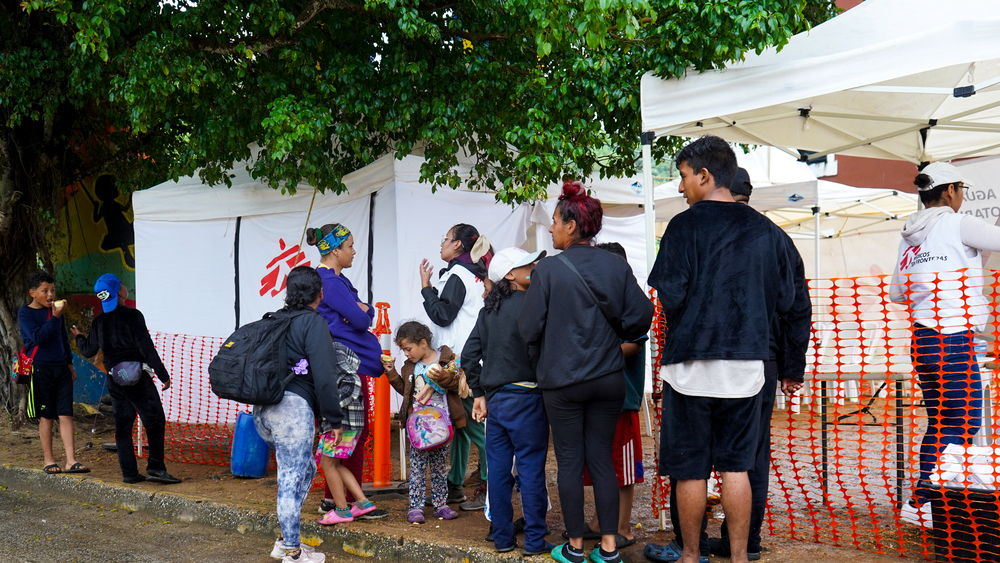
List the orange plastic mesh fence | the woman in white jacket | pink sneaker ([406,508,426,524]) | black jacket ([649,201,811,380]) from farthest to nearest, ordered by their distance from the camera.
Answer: the woman in white jacket < pink sneaker ([406,508,426,524]) < the orange plastic mesh fence < black jacket ([649,201,811,380])

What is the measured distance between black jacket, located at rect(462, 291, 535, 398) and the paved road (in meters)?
1.52

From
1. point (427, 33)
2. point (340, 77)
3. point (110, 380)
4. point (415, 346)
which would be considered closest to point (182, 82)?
point (340, 77)

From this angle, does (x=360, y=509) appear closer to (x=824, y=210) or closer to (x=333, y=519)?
(x=333, y=519)

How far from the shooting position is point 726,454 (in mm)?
3834

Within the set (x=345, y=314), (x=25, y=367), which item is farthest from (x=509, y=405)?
(x=25, y=367)

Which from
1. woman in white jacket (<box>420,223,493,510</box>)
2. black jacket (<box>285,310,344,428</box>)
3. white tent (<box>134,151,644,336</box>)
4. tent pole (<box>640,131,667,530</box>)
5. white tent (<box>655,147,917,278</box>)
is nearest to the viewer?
black jacket (<box>285,310,344,428</box>)

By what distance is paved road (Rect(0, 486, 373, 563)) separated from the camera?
5512 mm

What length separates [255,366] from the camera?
471cm

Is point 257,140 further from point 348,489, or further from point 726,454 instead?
point 726,454

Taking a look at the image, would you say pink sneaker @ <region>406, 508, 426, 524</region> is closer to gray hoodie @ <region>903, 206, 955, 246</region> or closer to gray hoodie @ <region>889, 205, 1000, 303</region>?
gray hoodie @ <region>889, 205, 1000, 303</region>

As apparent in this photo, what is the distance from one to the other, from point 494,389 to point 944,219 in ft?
8.66

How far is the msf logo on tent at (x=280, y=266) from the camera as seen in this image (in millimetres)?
8633

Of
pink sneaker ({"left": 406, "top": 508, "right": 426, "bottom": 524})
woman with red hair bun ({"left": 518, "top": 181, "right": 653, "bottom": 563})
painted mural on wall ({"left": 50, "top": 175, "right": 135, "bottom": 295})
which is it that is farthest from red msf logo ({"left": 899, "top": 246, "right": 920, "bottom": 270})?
painted mural on wall ({"left": 50, "top": 175, "right": 135, "bottom": 295})

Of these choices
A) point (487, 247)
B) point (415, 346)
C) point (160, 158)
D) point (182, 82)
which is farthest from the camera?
point (160, 158)
